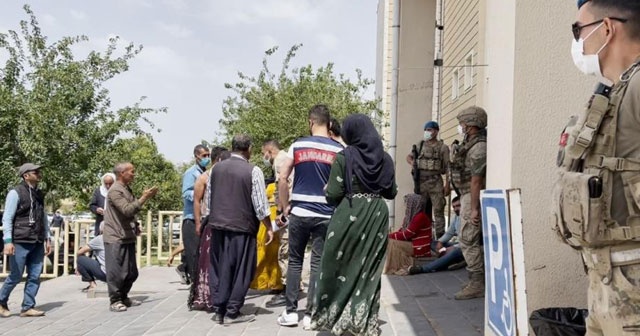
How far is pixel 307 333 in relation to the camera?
18.0 ft

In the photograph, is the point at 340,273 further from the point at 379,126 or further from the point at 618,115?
the point at 379,126

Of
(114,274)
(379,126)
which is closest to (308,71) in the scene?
(379,126)

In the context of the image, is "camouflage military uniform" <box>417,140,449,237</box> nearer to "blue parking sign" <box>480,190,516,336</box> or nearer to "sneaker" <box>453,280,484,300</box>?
"sneaker" <box>453,280,484,300</box>

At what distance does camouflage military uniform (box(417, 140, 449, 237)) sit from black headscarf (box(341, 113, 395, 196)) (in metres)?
4.41

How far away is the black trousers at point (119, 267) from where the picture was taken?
707 centimetres

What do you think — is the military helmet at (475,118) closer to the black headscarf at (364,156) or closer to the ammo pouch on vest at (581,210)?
the black headscarf at (364,156)

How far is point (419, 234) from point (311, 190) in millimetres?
3993

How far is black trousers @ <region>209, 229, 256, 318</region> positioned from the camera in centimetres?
600

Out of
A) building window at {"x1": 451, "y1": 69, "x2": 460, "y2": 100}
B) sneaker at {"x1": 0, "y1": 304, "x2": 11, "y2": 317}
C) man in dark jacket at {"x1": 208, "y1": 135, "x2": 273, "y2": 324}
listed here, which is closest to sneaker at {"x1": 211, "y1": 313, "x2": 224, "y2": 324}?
man in dark jacket at {"x1": 208, "y1": 135, "x2": 273, "y2": 324}

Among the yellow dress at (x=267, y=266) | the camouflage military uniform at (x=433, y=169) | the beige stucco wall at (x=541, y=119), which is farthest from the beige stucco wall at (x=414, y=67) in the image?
the beige stucco wall at (x=541, y=119)

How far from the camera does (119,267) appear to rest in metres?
7.10

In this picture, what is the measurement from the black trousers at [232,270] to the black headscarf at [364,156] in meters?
1.67

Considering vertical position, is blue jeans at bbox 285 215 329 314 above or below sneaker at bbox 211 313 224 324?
above

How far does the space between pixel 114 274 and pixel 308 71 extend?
11.1 meters
